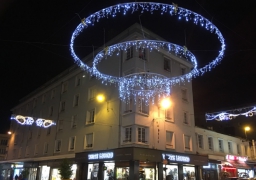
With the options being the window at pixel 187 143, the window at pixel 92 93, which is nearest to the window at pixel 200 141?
the window at pixel 187 143

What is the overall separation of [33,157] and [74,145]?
1102 centimetres

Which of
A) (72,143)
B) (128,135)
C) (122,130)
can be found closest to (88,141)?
(72,143)

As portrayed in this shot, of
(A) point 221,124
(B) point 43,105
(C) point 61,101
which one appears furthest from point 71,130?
(A) point 221,124

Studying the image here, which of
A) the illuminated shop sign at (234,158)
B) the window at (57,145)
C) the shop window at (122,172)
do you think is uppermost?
the window at (57,145)

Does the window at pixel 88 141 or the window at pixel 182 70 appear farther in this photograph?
the window at pixel 182 70

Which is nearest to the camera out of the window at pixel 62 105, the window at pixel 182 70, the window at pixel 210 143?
the window at pixel 182 70

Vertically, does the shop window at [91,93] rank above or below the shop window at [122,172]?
above

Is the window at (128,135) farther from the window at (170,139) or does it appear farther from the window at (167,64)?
the window at (167,64)

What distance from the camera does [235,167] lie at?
30.3 metres

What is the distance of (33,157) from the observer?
34.0 meters

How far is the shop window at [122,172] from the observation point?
19922 millimetres

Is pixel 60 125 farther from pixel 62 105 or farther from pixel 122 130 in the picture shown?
pixel 122 130

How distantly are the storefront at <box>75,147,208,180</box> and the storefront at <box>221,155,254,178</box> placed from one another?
17.1 feet

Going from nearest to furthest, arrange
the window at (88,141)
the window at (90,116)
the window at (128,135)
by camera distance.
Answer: the window at (128,135), the window at (88,141), the window at (90,116)
